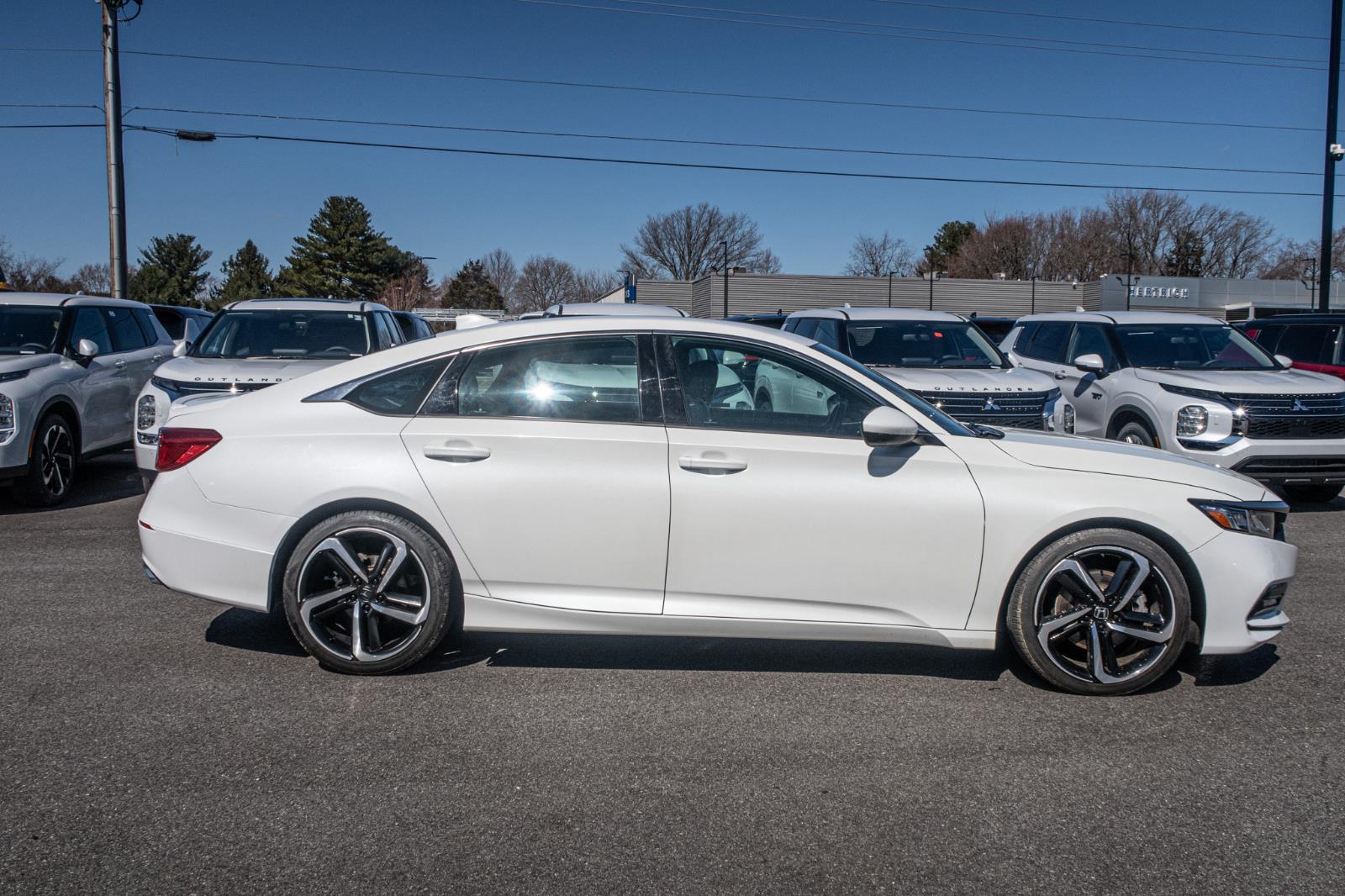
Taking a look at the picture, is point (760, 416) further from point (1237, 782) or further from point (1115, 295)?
point (1115, 295)

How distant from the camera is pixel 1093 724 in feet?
13.4

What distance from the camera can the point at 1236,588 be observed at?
432 centimetres

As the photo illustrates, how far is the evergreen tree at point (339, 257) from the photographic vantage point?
261ft

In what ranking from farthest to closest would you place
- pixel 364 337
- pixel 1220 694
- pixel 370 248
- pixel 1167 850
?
pixel 370 248 < pixel 364 337 < pixel 1220 694 < pixel 1167 850

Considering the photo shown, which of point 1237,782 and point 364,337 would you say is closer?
point 1237,782

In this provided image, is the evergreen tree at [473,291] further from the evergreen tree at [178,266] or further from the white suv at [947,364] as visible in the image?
the white suv at [947,364]

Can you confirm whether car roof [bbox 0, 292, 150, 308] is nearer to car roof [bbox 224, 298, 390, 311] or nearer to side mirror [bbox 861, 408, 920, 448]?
car roof [bbox 224, 298, 390, 311]

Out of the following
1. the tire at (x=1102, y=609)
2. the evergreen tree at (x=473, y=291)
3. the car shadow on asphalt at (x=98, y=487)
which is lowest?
the car shadow on asphalt at (x=98, y=487)

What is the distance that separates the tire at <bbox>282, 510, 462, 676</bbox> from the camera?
Answer: 4387 millimetres

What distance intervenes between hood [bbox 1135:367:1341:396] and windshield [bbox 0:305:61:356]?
10.5 m

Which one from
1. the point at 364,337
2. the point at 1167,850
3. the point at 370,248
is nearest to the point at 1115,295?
the point at 370,248

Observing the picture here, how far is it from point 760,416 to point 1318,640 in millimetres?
3263

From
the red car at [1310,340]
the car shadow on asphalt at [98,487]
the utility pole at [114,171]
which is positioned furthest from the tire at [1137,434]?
the utility pole at [114,171]

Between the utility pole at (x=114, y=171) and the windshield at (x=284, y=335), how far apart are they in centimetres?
1066
